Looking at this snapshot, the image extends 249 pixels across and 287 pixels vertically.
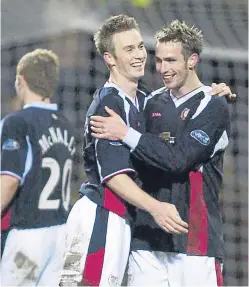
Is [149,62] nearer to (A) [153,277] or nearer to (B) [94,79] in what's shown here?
(B) [94,79]

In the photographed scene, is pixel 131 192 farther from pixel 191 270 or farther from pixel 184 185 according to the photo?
pixel 191 270

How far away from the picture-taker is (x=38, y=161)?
18.0ft

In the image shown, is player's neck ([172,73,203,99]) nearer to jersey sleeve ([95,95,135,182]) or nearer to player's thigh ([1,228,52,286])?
jersey sleeve ([95,95,135,182])

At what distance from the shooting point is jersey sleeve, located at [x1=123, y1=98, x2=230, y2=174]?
4324mm

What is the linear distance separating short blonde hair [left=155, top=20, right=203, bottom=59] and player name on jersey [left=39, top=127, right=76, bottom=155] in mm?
1133

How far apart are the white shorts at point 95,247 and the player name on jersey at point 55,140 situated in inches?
41.7

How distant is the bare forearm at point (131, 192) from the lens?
13.9 ft

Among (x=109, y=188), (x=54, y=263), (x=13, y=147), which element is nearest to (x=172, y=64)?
(x=109, y=188)

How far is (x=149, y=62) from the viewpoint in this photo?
7.99 m

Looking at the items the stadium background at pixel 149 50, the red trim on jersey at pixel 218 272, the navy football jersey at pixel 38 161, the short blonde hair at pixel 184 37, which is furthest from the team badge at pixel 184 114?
the stadium background at pixel 149 50

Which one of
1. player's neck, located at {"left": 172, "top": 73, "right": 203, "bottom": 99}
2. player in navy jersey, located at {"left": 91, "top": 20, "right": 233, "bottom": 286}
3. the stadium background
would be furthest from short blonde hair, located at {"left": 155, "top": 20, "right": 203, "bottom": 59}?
the stadium background

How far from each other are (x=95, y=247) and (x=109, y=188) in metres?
0.26

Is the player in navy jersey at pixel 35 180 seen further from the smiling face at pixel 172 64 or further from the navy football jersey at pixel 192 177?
the smiling face at pixel 172 64

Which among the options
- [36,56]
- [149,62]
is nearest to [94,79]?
[149,62]
